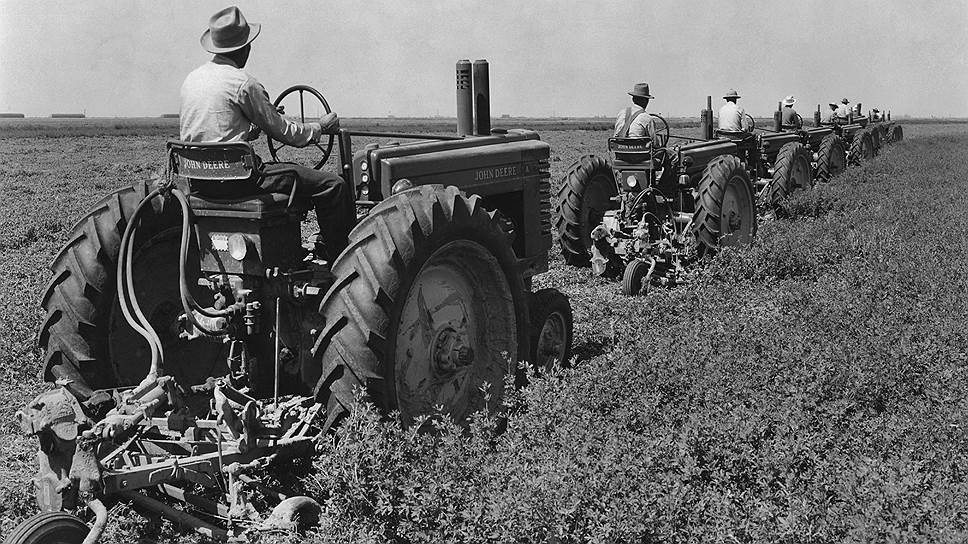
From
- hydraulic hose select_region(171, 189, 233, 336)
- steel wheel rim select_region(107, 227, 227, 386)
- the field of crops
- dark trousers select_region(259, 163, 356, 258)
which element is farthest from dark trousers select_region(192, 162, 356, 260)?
the field of crops

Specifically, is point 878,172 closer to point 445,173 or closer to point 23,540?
point 445,173

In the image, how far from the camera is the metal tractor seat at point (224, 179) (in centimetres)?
422

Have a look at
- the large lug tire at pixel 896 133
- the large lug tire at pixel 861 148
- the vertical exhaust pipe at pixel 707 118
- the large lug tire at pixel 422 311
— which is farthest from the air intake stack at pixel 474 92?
the large lug tire at pixel 896 133

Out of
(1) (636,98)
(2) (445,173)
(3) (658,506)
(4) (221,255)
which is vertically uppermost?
(1) (636,98)

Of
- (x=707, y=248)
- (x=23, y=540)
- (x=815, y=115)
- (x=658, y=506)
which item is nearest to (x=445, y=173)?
(x=658, y=506)

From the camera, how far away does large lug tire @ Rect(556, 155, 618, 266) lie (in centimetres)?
1008

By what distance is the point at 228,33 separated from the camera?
4.43 meters

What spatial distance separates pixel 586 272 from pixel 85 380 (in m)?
6.55

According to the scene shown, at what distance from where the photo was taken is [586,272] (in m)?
10.3

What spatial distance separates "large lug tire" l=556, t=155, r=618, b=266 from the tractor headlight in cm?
610

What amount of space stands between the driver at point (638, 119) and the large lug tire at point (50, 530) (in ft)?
24.8

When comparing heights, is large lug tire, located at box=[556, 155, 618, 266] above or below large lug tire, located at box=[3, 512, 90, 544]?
above

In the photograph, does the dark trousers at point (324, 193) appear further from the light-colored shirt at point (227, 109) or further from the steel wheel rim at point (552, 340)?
the steel wheel rim at point (552, 340)

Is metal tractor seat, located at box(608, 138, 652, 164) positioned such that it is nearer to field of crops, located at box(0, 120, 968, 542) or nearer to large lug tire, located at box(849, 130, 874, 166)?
field of crops, located at box(0, 120, 968, 542)
